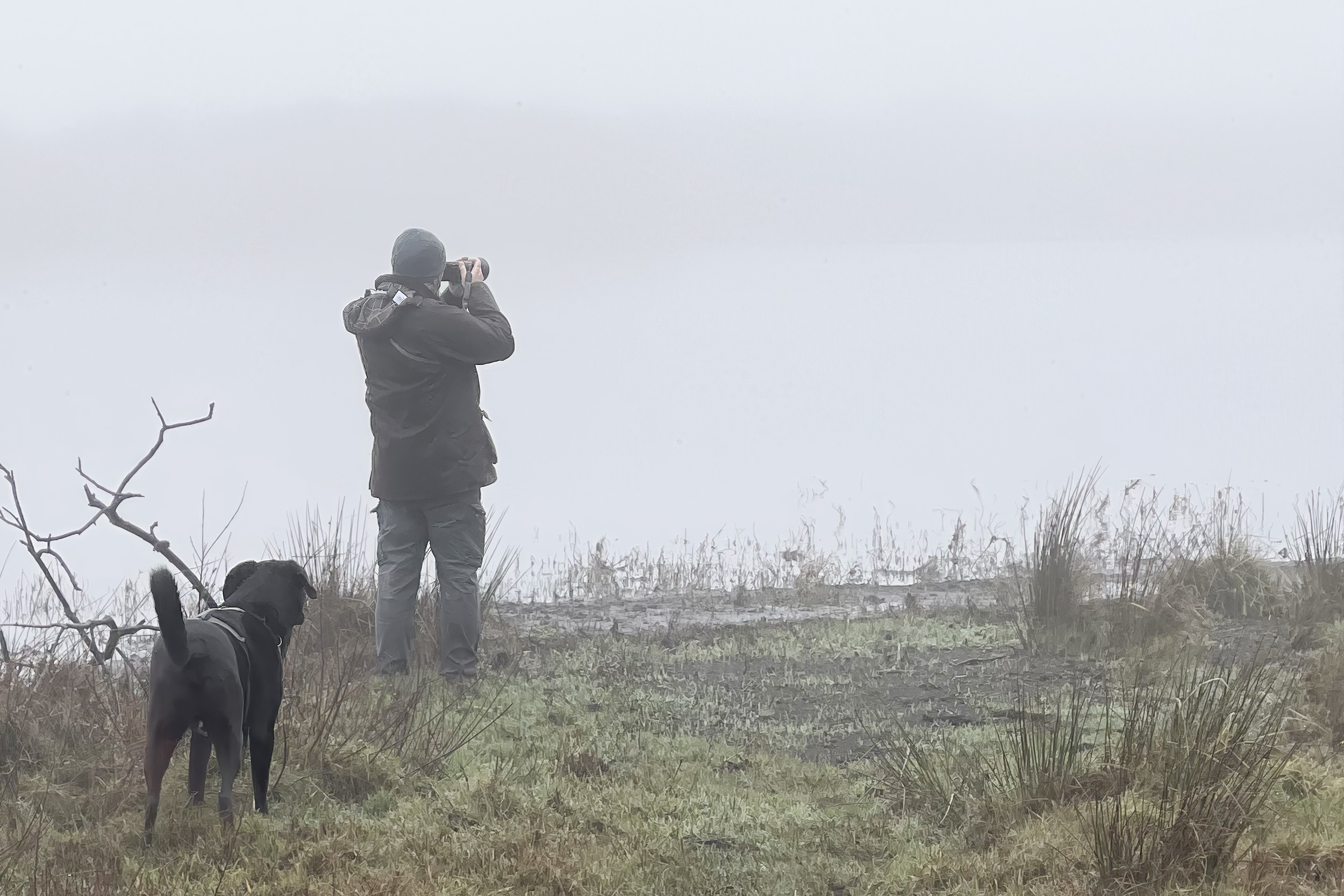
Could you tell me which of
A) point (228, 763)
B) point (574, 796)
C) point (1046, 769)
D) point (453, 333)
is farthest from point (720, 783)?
point (453, 333)

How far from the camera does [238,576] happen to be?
477 centimetres

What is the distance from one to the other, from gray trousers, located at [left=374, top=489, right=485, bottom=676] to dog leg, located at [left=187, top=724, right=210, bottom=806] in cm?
276

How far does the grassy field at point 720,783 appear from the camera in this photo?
4.04 metres

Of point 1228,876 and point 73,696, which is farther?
point 73,696

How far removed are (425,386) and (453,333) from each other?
0.39 meters

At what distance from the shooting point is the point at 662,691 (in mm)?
7340

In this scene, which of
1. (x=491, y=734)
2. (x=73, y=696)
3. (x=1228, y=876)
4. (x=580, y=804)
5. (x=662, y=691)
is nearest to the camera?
(x=1228, y=876)

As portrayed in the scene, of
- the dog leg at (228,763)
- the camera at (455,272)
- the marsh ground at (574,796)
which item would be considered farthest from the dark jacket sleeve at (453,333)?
the dog leg at (228,763)

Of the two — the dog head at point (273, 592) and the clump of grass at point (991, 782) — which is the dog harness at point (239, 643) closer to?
the dog head at point (273, 592)

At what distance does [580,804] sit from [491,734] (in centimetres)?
133

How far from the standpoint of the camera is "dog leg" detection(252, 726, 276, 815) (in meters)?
4.35

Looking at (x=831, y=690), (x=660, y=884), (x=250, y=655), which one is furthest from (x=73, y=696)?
(x=831, y=690)

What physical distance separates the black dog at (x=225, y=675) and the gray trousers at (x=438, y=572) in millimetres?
2451

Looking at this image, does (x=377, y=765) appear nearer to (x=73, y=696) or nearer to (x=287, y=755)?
(x=287, y=755)
